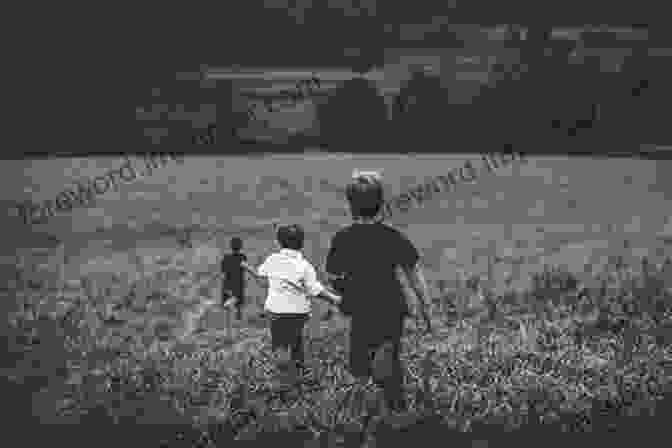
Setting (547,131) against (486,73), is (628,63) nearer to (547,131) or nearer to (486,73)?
(547,131)

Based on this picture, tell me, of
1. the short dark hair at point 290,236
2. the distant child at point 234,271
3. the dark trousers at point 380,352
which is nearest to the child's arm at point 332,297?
the dark trousers at point 380,352

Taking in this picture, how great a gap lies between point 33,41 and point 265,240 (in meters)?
3.83

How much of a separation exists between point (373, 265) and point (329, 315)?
285 cm

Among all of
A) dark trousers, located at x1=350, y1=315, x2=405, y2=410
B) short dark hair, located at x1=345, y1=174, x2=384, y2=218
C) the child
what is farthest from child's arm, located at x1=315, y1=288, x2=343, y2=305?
short dark hair, located at x1=345, y1=174, x2=384, y2=218

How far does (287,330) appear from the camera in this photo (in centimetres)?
436

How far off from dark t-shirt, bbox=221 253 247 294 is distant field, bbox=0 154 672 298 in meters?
3.42

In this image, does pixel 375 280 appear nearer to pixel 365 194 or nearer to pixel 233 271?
pixel 365 194

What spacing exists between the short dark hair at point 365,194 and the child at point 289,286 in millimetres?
653

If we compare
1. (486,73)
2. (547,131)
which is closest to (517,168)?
(547,131)

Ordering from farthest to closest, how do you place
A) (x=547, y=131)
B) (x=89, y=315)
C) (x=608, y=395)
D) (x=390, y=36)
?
(x=547, y=131), (x=390, y=36), (x=89, y=315), (x=608, y=395)

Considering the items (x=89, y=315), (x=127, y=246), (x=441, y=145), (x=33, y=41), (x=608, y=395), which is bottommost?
(x=608, y=395)

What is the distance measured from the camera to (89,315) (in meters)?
6.14

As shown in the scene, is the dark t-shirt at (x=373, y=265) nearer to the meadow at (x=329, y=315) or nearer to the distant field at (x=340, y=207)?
the meadow at (x=329, y=315)

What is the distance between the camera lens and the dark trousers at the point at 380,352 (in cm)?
367
